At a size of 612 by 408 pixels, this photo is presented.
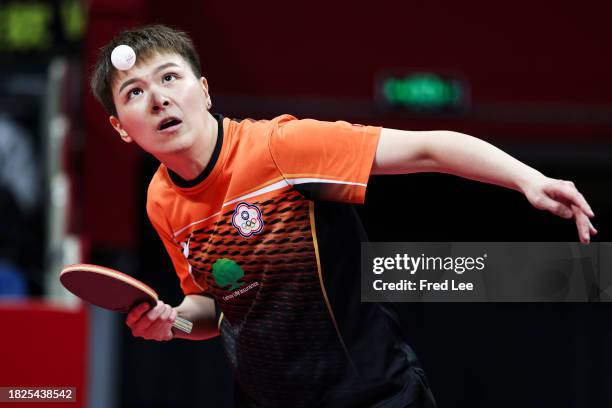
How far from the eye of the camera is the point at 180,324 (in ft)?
8.02

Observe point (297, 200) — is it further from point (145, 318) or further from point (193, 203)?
point (145, 318)

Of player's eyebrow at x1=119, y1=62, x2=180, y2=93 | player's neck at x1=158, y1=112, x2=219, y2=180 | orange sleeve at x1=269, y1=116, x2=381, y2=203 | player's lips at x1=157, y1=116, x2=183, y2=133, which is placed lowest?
orange sleeve at x1=269, y1=116, x2=381, y2=203

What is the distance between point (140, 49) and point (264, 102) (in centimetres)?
356

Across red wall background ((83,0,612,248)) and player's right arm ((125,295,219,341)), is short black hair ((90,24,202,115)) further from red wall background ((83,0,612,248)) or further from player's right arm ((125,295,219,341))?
red wall background ((83,0,612,248))

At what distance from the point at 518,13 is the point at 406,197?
2.03m

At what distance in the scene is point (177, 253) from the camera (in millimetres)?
2543

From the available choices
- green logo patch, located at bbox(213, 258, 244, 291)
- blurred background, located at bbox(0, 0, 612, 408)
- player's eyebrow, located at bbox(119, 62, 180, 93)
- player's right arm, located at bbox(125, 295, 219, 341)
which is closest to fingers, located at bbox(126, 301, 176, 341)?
player's right arm, located at bbox(125, 295, 219, 341)

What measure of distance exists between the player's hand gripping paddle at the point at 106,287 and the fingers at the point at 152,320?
2 cm

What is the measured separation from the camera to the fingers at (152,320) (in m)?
2.32

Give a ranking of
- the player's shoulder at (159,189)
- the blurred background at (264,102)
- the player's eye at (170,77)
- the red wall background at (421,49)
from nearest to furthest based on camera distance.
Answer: the player's eye at (170,77), the player's shoulder at (159,189), the blurred background at (264,102), the red wall background at (421,49)

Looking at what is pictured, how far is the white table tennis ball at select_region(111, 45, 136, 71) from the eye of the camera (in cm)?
231

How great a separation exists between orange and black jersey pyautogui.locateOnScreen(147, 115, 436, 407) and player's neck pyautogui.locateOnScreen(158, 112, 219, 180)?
0.05 ft

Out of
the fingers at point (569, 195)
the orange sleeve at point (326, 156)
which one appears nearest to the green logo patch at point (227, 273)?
the orange sleeve at point (326, 156)
